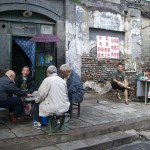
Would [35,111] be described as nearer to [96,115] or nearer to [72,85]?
[72,85]

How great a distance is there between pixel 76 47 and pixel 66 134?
15.1ft

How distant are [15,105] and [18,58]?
2965 mm

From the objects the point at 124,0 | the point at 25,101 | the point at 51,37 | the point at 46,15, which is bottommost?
the point at 25,101

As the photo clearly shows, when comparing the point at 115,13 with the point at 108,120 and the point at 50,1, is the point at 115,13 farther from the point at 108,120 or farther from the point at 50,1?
the point at 108,120

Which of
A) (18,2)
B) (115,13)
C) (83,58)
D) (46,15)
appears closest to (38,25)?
(46,15)

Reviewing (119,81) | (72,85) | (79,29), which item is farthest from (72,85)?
(79,29)

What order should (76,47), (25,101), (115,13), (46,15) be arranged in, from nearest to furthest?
(25,101) → (46,15) → (76,47) → (115,13)

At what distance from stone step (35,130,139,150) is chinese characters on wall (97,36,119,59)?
439 centimetres

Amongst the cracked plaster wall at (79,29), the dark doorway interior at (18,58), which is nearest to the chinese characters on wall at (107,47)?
the cracked plaster wall at (79,29)

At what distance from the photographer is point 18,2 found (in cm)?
871

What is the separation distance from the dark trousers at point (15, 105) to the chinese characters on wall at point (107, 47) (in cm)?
477

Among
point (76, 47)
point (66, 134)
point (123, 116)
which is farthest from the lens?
point (76, 47)

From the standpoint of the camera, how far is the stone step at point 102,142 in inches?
222

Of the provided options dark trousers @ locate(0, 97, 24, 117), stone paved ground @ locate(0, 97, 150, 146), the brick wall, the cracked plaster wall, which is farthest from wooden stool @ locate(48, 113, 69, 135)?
the brick wall
